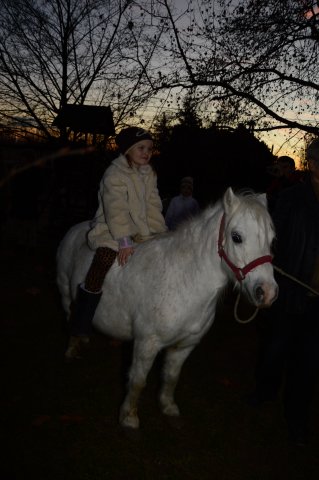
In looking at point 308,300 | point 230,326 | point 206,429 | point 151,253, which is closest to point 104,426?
point 206,429

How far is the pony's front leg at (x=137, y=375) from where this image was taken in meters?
3.21

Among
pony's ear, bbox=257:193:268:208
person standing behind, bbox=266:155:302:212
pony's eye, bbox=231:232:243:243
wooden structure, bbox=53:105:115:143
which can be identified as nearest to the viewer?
pony's eye, bbox=231:232:243:243

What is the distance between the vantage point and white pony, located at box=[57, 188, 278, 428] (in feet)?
8.84

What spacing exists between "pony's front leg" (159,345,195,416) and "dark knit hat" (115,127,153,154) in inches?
70.9

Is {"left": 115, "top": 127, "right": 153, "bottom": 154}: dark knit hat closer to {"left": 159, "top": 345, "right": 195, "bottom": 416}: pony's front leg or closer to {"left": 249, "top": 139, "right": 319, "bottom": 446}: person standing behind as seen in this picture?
{"left": 249, "top": 139, "right": 319, "bottom": 446}: person standing behind

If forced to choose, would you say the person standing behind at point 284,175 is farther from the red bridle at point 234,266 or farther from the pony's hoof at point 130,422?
the pony's hoof at point 130,422

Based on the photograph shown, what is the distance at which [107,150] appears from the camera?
13.3 meters

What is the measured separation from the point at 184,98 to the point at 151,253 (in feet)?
18.5

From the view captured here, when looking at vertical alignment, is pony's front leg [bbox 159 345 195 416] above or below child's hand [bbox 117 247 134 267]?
below

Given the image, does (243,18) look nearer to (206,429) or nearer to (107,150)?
(107,150)

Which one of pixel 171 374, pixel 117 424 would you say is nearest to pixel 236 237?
pixel 171 374

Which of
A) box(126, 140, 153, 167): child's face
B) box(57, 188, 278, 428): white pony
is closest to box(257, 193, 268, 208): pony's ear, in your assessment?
box(57, 188, 278, 428): white pony

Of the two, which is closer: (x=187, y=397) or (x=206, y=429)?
(x=206, y=429)

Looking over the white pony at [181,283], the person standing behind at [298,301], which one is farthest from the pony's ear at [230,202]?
the person standing behind at [298,301]
